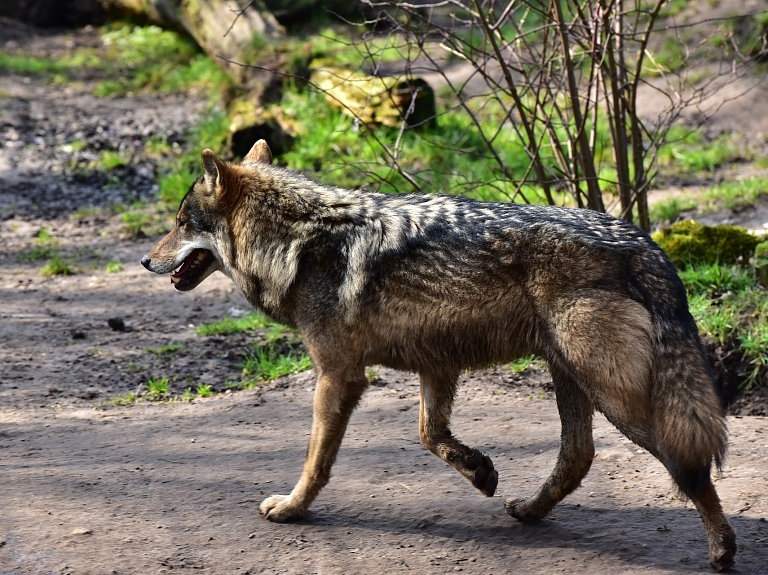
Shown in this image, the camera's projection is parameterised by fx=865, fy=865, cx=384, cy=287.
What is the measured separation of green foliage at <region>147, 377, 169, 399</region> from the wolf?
153 centimetres

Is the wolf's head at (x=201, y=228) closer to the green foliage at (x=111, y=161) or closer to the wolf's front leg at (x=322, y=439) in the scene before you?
the wolf's front leg at (x=322, y=439)

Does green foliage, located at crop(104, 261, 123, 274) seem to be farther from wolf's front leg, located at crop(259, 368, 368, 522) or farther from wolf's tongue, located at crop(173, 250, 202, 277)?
wolf's front leg, located at crop(259, 368, 368, 522)

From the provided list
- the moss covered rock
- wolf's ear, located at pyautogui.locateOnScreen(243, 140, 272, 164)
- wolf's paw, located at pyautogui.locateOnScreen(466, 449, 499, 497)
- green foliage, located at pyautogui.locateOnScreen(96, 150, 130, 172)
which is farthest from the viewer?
green foliage, located at pyautogui.locateOnScreen(96, 150, 130, 172)

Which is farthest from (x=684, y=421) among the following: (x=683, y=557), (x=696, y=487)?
(x=683, y=557)

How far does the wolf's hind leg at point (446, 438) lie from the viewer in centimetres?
405

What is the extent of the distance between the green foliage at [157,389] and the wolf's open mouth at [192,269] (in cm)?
153

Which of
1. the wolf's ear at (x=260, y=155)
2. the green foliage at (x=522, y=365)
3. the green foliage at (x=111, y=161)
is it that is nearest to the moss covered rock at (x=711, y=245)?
the green foliage at (x=522, y=365)

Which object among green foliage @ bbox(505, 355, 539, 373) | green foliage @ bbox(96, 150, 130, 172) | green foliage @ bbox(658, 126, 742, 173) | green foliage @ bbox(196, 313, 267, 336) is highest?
green foliage @ bbox(658, 126, 742, 173)

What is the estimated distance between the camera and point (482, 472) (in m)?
4.04

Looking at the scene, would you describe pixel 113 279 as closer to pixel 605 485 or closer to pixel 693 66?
pixel 605 485

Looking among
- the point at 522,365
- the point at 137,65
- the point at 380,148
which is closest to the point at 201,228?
the point at 522,365

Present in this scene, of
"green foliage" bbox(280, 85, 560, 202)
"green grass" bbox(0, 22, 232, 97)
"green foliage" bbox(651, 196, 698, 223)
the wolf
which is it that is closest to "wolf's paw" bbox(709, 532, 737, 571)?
the wolf

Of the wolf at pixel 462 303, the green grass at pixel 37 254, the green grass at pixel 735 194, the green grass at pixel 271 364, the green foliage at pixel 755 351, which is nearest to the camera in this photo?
the wolf at pixel 462 303

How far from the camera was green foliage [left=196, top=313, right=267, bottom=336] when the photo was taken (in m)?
6.71
